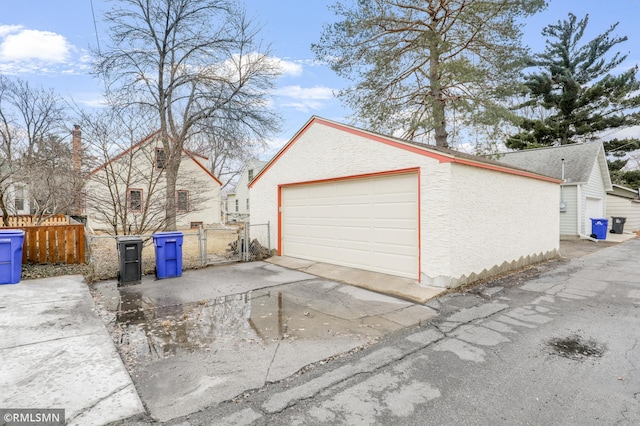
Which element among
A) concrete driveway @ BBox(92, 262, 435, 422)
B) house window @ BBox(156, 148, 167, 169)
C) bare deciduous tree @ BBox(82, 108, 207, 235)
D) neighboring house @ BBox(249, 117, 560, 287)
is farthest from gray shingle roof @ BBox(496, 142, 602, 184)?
bare deciduous tree @ BBox(82, 108, 207, 235)

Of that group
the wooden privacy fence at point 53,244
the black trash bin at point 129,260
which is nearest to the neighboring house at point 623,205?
the black trash bin at point 129,260

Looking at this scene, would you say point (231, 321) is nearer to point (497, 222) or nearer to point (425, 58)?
point (497, 222)

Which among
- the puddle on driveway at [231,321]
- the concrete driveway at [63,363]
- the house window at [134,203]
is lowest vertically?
the puddle on driveway at [231,321]

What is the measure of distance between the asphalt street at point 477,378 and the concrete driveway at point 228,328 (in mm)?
231

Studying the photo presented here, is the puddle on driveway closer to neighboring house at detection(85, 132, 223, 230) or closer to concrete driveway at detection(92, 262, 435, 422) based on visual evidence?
concrete driveway at detection(92, 262, 435, 422)

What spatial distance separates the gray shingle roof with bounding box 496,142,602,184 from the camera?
15.0m

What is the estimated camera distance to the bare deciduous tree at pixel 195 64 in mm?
13203

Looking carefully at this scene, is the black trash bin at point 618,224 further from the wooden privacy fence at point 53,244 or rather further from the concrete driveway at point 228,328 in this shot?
the wooden privacy fence at point 53,244

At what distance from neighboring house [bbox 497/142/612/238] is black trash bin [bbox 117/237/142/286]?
550 inches

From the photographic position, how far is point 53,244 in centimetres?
742

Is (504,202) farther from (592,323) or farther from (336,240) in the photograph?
(336,240)

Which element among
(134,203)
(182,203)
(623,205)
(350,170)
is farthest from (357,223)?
(623,205)

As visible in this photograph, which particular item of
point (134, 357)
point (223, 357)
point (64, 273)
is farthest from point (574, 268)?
point (64, 273)

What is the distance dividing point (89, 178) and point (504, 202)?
10.2 m
